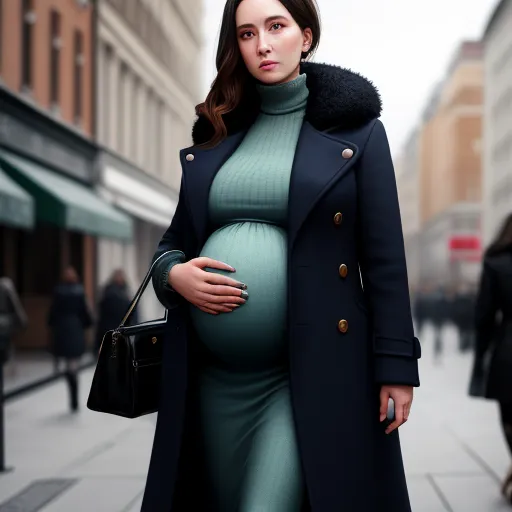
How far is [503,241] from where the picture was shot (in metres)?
6.50

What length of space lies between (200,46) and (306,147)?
4545 centimetres

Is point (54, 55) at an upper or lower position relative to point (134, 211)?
upper

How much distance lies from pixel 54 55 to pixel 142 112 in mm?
12004

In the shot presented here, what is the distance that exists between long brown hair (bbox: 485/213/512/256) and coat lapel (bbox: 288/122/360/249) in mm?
3895

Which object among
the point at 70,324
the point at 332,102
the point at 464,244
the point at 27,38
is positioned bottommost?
the point at 70,324

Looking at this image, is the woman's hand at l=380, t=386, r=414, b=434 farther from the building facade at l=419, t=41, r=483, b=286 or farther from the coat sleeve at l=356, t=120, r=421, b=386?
the building facade at l=419, t=41, r=483, b=286

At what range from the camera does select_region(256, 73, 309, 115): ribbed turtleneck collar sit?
114 inches

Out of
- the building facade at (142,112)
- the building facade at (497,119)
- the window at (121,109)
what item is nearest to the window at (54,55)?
the building facade at (142,112)

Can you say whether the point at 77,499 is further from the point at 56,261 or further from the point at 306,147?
the point at 56,261

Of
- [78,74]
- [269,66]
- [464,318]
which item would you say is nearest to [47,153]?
[78,74]

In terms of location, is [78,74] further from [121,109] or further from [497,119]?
[497,119]

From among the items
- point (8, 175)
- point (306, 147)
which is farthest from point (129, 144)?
point (306, 147)

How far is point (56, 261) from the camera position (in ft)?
69.3

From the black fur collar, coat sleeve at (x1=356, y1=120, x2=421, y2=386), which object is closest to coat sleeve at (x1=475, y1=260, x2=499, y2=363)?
the black fur collar
